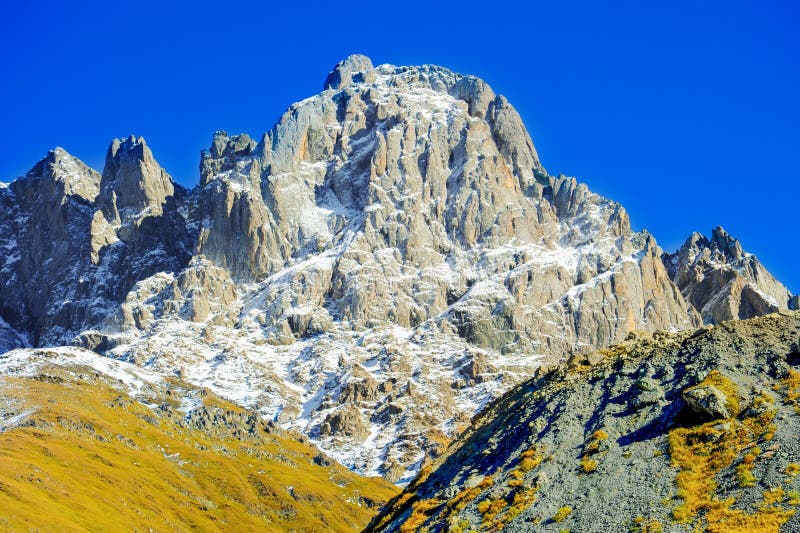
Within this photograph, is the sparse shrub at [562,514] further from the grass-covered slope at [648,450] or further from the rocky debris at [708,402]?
the rocky debris at [708,402]

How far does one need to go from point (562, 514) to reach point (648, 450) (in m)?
6.71

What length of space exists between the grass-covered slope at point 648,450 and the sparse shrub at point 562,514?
56 millimetres

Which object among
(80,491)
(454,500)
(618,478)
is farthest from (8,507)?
(618,478)

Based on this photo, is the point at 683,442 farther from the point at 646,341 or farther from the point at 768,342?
the point at 646,341

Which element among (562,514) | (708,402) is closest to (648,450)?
(708,402)

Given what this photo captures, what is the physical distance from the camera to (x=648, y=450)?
50.3 m

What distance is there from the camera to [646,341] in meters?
65.9

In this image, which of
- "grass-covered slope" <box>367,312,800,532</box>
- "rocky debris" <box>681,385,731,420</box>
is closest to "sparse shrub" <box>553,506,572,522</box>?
"grass-covered slope" <box>367,312,800,532</box>

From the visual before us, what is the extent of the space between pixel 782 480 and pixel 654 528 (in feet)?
21.8

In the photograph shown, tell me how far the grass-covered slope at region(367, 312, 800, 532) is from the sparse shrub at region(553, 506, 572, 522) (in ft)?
0.18

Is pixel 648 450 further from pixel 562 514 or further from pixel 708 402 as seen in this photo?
pixel 562 514

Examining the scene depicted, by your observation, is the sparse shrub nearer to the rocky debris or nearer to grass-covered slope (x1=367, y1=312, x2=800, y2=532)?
grass-covered slope (x1=367, y1=312, x2=800, y2=532)

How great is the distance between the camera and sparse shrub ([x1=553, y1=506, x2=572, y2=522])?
4766cm

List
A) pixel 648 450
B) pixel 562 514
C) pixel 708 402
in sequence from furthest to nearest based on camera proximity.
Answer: pixel 648 450, pixel 708 402, pixel 562 514
